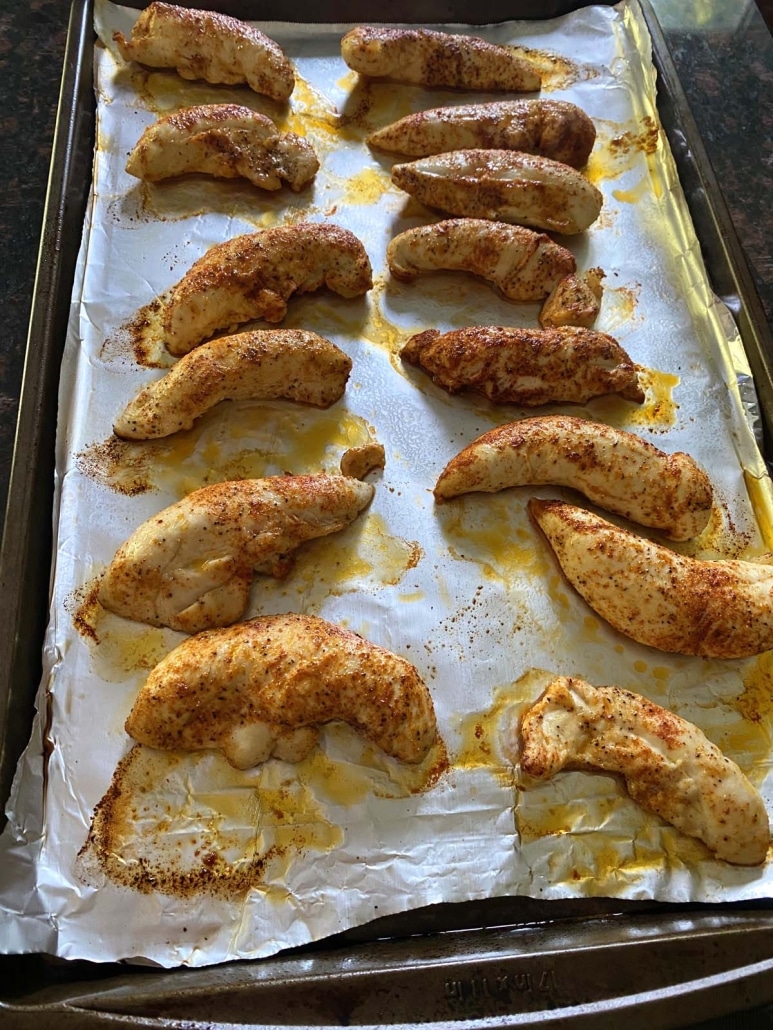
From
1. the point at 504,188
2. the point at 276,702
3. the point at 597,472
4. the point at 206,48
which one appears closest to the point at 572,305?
the point at 504,188

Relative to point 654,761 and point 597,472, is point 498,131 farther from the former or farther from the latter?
point 654,761

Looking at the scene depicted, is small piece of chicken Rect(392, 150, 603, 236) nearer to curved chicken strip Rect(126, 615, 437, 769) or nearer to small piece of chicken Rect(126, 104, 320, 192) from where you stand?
small piece of chicken Rect(126, 104, 320, 192)

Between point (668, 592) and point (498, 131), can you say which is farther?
point (498, 131)

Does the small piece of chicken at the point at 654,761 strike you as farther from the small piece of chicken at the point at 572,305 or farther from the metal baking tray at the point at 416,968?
the small piece of chicken at the point at 572,305

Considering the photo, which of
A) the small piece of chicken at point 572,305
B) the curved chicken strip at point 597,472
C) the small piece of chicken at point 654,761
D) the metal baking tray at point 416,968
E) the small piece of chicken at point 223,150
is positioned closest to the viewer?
the metal baking tray at point 416,968

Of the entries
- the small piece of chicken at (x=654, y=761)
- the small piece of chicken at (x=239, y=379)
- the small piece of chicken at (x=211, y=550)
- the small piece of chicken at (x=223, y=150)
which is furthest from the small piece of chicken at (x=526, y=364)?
the small piece of chicken at (x=654, y=761)

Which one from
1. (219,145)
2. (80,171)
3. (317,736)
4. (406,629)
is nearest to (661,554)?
(406,629)
